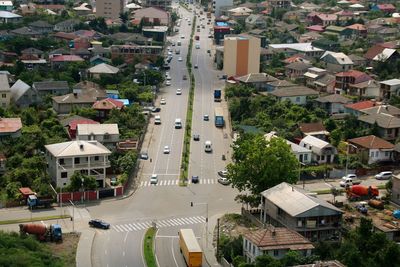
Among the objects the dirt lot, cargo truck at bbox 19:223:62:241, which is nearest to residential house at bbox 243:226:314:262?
the dirt lot

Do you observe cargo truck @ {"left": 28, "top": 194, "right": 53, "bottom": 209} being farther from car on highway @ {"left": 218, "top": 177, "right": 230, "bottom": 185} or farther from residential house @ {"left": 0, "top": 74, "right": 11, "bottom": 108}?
residential house @ {"left": 0, "top": 74, "right": 11, "bottom": 108}

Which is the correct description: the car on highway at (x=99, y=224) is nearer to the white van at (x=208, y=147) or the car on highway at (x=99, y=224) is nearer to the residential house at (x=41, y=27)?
the white van at (x=208, y=147)

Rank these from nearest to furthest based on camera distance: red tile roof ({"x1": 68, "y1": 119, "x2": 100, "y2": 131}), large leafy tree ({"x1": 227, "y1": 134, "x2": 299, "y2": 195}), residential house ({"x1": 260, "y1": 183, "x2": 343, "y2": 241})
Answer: residential house ({"x1": 260, "y1": 183, "x2": 343, "y2": 241}), large leafy tree ({"x1": 227, "y1": 134, "x2": 299, "y2": 195}), red tile roof ({"x1": 68, "y1": 119, "x2": 100, "y2": 131})

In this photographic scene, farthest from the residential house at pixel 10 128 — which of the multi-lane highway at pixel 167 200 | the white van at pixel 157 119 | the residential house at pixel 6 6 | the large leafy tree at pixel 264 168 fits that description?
the residential house at pixel 6 6

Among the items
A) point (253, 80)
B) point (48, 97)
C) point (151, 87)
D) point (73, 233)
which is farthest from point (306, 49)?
point (73, 233)

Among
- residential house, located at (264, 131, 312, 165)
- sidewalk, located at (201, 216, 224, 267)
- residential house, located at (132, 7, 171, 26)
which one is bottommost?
sidewalk, located at (201, 216, 224, 267)

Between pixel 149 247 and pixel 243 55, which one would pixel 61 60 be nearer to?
pixel 243 55
